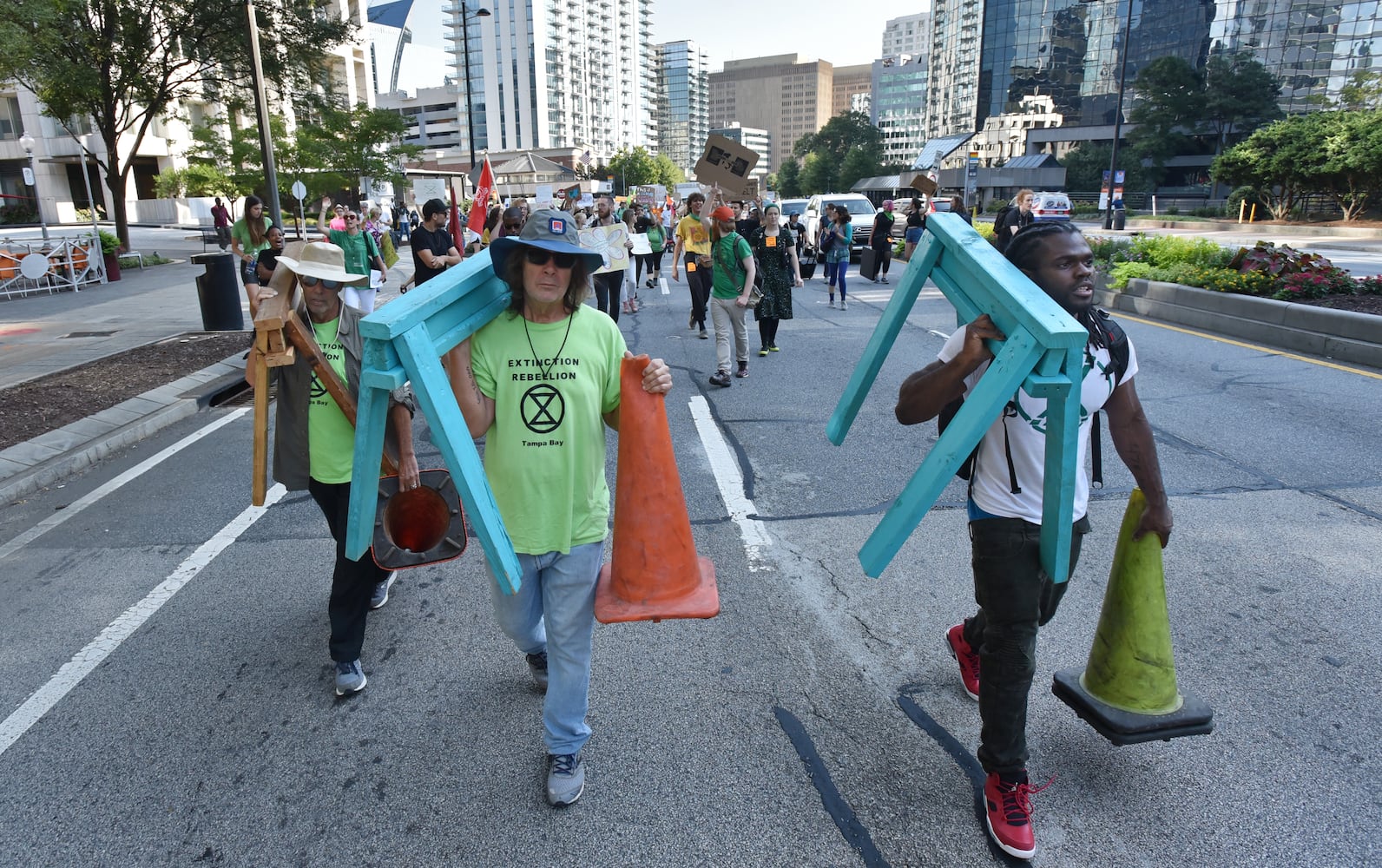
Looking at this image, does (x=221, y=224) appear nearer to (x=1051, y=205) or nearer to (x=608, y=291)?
(x=608, y=291)

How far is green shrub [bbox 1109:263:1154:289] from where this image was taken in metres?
14.3

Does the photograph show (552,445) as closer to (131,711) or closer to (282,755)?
(282,755)

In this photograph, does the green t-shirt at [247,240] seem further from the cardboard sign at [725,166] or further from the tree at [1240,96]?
the tree at [1240,96]

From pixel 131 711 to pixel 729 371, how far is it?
643cm

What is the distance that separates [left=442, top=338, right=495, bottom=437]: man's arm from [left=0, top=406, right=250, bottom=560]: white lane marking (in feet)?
13.9

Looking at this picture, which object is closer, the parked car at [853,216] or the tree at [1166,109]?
the parked car at [853,216]

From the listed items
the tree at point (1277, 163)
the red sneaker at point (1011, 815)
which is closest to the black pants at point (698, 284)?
the red sneaker at point (1011, 815)

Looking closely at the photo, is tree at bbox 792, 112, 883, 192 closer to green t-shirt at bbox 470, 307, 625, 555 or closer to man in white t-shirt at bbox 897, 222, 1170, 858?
man in white t-shirt at bbox 897, 222, 1170, 858

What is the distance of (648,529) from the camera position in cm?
278

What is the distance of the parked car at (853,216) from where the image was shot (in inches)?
957

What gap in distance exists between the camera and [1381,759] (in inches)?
115

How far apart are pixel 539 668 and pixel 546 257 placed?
172 cm

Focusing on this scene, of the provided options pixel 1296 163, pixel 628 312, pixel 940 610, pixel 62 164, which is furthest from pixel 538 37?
pixel 940 610

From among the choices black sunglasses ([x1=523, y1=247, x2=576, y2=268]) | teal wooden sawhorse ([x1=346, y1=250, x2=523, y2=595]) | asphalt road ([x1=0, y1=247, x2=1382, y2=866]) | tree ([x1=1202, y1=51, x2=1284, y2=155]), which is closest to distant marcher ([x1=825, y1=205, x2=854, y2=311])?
asphalt road ([x1=0, y1=247, x2=1382, y2=866])
